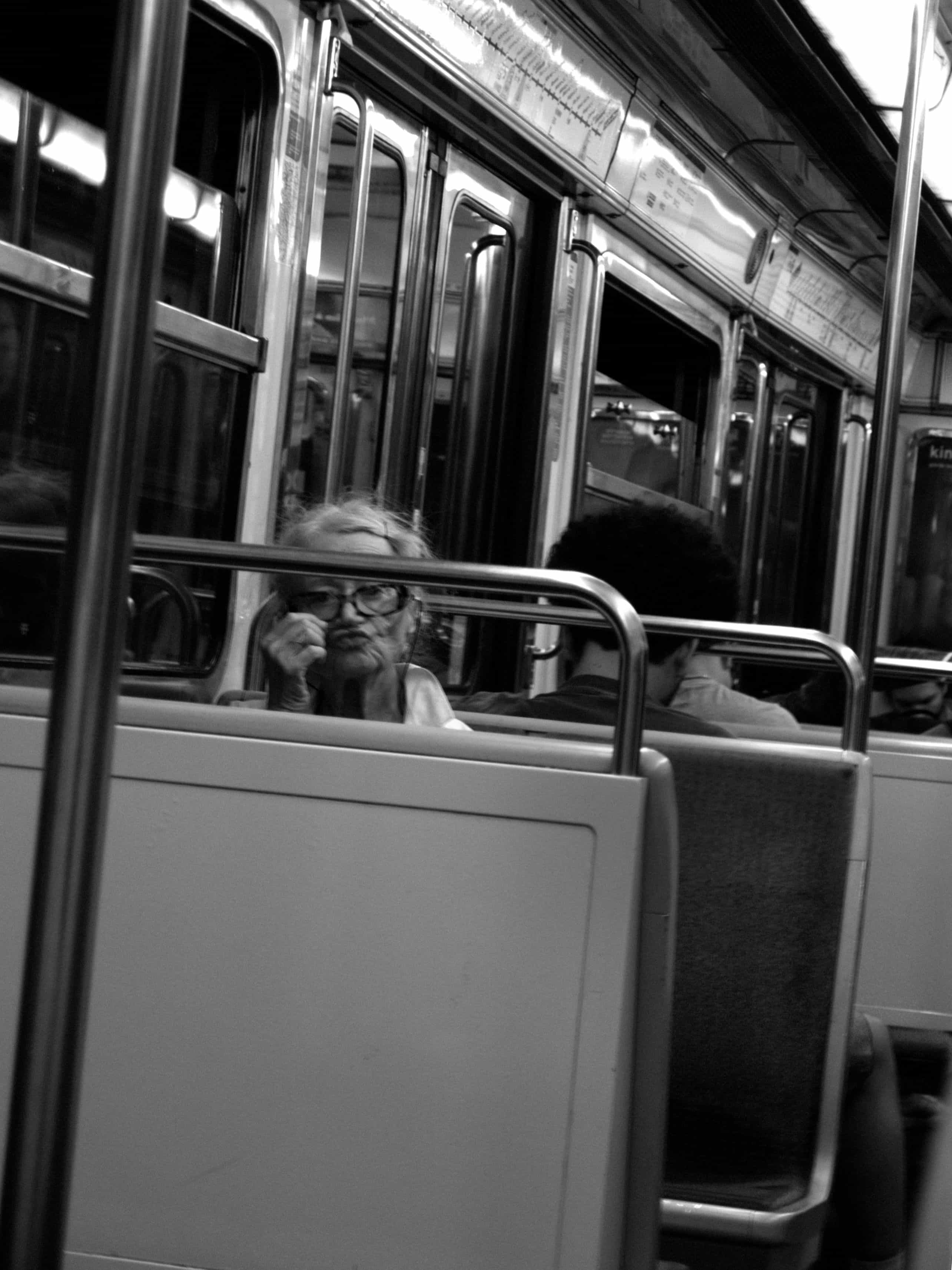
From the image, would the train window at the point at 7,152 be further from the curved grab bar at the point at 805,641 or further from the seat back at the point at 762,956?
the seat back at the point at 762,956

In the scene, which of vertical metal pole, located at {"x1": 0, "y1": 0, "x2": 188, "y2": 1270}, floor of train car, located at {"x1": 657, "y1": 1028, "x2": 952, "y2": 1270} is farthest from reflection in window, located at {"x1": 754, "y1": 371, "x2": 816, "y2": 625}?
vertical metal pole, located at {"x1": 0, "y1": 0, "x2": 188, "y2": 1270}

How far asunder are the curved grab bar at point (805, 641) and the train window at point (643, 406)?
1.99 meters

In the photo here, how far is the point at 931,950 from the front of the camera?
288 centimetres

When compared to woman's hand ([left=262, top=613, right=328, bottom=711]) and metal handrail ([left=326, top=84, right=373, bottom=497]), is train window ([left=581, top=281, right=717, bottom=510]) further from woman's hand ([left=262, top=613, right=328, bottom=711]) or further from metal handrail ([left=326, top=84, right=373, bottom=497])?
woman's hand ([left=262, top=613, right=328, bottom=711])

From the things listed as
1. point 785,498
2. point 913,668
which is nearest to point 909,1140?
point 913,668

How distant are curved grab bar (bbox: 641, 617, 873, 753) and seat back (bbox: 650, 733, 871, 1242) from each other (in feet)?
0.48

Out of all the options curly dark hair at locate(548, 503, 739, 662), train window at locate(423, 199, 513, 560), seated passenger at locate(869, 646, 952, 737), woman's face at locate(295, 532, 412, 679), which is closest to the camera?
woman's face at locate(295, 532, 412, 679)

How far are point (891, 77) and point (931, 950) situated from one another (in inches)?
106

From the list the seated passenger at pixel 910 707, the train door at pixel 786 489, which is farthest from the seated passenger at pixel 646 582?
the train door at pixel 786 489

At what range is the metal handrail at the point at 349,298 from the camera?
122 inches

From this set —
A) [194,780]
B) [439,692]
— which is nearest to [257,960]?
[194,780]

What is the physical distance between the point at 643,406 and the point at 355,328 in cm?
181

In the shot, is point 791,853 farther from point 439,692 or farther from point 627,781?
point 627,781

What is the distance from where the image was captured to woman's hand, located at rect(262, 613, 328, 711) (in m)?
2.36
